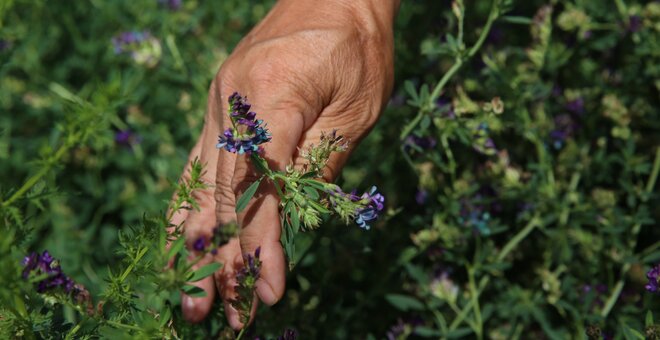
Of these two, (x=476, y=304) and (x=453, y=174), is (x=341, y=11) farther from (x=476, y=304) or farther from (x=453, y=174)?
(x=476, y=304)

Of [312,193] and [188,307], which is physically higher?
[312,193]

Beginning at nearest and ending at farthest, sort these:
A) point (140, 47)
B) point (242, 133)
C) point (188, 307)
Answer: point (242, 133)
point (188, 307)
point (140, 47)

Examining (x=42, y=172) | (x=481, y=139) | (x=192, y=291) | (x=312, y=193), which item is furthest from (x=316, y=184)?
(x=481, y=139)

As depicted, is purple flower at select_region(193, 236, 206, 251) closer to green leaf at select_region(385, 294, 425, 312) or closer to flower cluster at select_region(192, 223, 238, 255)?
flower cluster at select_region(192, 223, 238, 255)

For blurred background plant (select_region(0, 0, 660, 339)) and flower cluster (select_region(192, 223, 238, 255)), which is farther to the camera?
blurred background plant (select_region(0, 0, 660, 339))

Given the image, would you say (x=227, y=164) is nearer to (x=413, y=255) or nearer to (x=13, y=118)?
(x=413, y=255)

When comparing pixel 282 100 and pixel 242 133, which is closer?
pixel 242 133

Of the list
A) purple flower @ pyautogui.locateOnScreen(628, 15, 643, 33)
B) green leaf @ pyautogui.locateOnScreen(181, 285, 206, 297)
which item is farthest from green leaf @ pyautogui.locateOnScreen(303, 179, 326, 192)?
purple flower @ pyautogui.locateOnScreen(628, 15, 643, 33)
